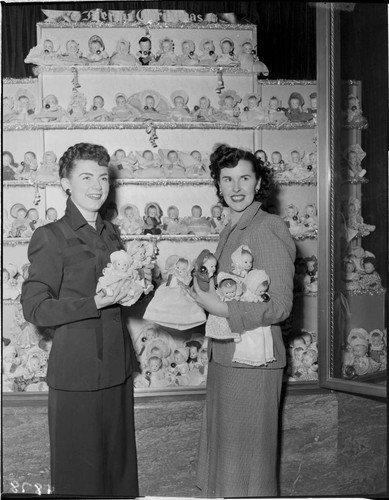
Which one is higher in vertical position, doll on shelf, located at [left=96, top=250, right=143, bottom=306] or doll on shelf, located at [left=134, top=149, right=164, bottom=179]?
doll on shelf, located at [left=134, top=149, right=164, bottom=179]

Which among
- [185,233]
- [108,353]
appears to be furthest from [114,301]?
[185,233]

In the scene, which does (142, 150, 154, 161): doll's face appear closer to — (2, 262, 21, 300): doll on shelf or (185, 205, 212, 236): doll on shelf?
(185, 205, 212, 236): doll on shelf

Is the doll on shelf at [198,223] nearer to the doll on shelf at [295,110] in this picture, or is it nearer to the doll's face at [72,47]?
the doll on shelf at [295,110]

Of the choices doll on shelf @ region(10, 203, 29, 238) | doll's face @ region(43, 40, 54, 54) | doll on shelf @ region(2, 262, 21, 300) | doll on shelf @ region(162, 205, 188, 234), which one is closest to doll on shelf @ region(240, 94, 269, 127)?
doll on shelf @ region(162, 205, 188, 234)

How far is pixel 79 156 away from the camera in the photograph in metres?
1.89

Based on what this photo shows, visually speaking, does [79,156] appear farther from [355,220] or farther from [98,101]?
[355,220]

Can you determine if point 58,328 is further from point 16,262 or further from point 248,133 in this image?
point 248,133

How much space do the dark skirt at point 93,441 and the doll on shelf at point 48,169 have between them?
606 mm

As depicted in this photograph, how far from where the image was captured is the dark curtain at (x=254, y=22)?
1.93 meters

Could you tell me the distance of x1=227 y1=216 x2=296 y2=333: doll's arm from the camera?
1817mm

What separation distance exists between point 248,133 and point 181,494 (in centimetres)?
109

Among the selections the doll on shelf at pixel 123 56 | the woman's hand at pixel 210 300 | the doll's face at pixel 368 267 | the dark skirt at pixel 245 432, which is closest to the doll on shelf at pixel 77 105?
the doll on shelf at pixel 123 56

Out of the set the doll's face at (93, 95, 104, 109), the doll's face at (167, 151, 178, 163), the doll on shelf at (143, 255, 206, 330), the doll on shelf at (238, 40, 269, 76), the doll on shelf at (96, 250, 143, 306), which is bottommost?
the doll on shelf at (143, 255, 206, 330)

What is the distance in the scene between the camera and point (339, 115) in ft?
6.68
